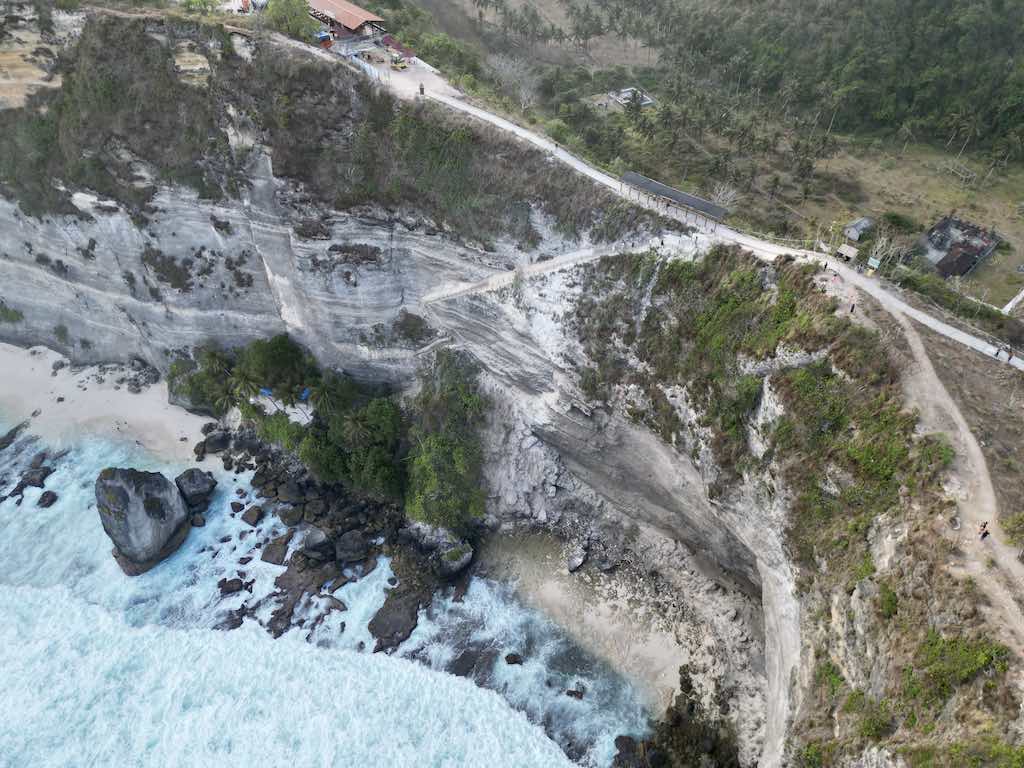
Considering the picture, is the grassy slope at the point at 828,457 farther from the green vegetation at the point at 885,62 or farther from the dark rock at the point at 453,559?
the green vegetation at the point at 885,62

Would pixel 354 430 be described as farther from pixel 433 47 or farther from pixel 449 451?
pixel 433 47

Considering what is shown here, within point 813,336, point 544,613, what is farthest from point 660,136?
point 544,613

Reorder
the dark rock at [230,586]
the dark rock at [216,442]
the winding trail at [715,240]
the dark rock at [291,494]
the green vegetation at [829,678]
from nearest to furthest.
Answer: the green vegetation at [829,678] < the winding trail at [715,240] < the dark rock at [230,586] < the dark rock at [291,494] < the dark rock at [216,442]

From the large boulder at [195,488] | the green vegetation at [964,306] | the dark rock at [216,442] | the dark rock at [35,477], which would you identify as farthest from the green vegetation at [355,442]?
the green vegetation at [964,306]

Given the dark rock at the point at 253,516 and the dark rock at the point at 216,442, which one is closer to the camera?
the dark rock at the point at 253,516

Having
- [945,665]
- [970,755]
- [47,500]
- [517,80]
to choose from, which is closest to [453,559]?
[945,665]

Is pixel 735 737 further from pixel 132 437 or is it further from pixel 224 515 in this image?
pixel 132 437

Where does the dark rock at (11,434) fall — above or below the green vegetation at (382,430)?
below
